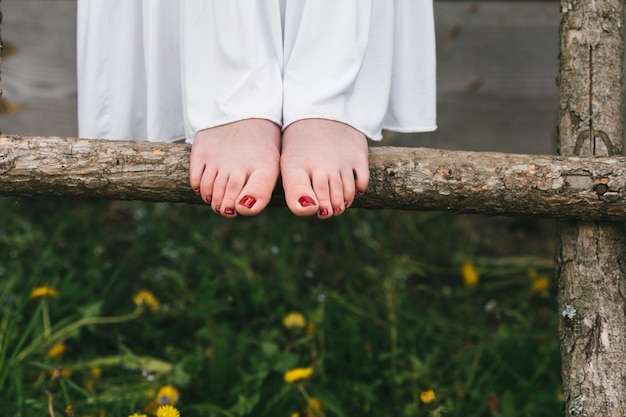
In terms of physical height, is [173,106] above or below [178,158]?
above

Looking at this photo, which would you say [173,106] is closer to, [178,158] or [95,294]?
[178,158]

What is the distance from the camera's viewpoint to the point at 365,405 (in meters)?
1.21

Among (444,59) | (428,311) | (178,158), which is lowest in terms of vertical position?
(428,311)

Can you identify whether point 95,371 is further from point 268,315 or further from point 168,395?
point 268,315

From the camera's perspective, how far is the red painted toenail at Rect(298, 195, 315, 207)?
89cm

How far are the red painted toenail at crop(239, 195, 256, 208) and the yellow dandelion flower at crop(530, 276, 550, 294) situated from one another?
95 centimetres

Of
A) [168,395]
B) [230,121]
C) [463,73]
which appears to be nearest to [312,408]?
[168,395]

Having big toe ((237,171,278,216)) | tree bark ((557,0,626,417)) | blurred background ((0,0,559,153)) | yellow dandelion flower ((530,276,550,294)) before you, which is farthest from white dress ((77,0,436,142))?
blurred background ((0,0,559,153))

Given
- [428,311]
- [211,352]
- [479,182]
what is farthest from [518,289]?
[479,182]

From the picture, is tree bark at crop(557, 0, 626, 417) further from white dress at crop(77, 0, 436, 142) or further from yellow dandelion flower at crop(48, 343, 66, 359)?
yellow dandelion flower at crop(48, 343, 66, 359)

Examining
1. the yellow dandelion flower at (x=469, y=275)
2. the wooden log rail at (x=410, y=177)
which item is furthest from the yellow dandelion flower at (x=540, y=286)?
the wooden log rail at (x=410, y=177)

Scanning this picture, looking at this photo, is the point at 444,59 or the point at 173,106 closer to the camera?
the point at 173,106

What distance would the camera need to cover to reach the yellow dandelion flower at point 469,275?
1.70 m

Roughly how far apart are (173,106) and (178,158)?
25 cm
